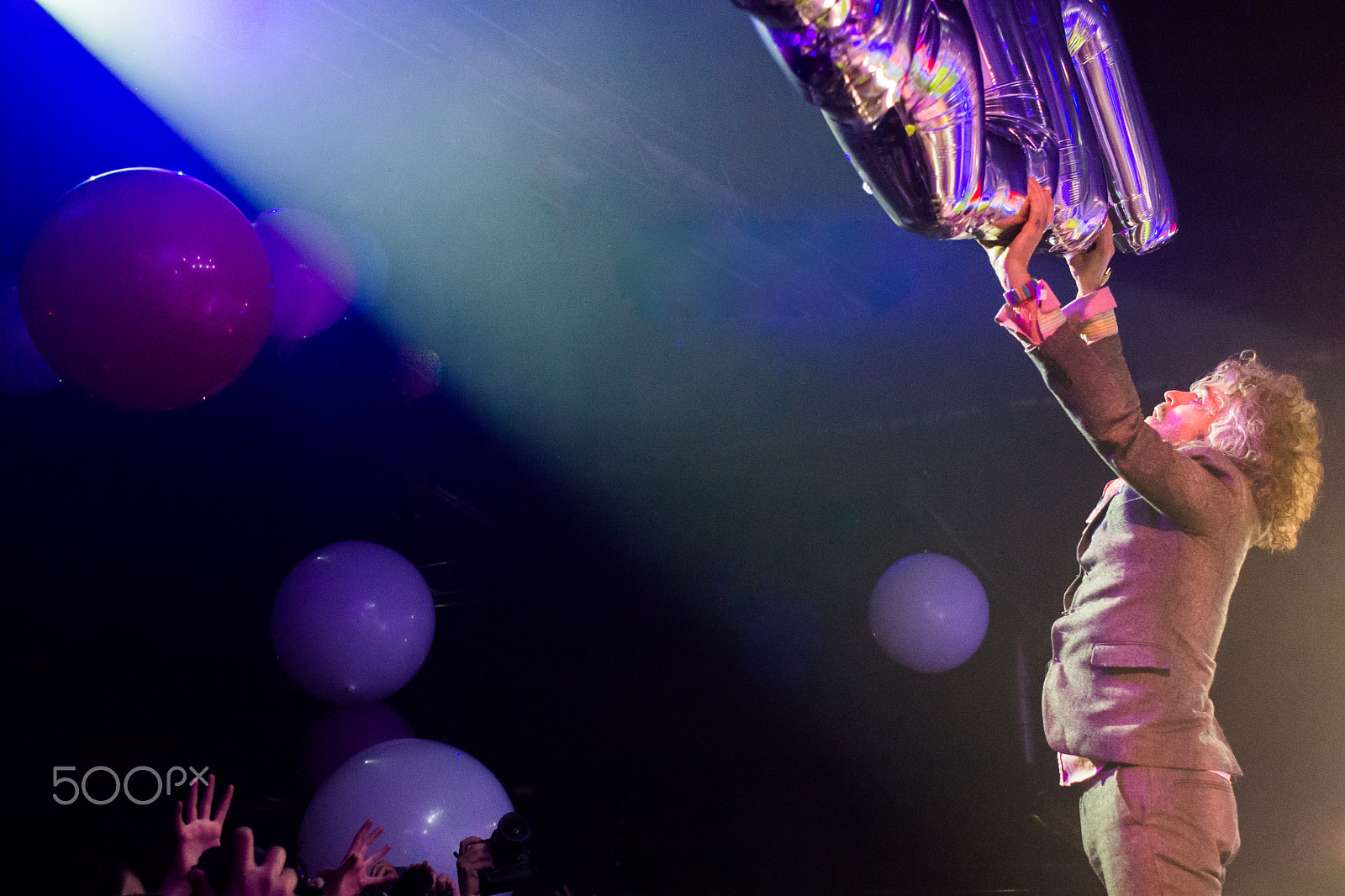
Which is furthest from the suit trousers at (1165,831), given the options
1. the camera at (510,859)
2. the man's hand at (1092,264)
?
the camera at (510,859)

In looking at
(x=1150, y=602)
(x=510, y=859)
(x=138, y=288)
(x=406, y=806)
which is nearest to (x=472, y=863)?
(x=510, y=859)

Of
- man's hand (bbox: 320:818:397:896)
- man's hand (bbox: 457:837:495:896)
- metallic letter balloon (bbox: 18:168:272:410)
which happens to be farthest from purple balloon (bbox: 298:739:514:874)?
metallic letter balloon (bbox: 18:168:272:410)

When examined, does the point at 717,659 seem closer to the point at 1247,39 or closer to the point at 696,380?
the point at 696,380

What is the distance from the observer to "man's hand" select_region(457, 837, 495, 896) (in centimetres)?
177

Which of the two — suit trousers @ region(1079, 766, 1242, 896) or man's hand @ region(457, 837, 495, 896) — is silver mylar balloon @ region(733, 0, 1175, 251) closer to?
suit trousers @ region(1079, 766, 1242, 896)

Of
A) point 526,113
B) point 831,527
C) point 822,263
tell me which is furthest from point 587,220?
point 831,527

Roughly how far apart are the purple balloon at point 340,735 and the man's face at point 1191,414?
3.17m

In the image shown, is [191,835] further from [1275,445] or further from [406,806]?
[1275,445]

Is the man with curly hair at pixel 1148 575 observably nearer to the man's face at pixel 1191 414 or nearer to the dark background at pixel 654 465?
the man's face at pixel 1191 414

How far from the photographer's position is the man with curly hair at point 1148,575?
1.19 metres

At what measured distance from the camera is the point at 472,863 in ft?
5.92

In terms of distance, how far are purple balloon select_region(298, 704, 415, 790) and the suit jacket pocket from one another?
306cm

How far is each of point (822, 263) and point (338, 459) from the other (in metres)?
3.01

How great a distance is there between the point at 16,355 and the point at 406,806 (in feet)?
6.50
